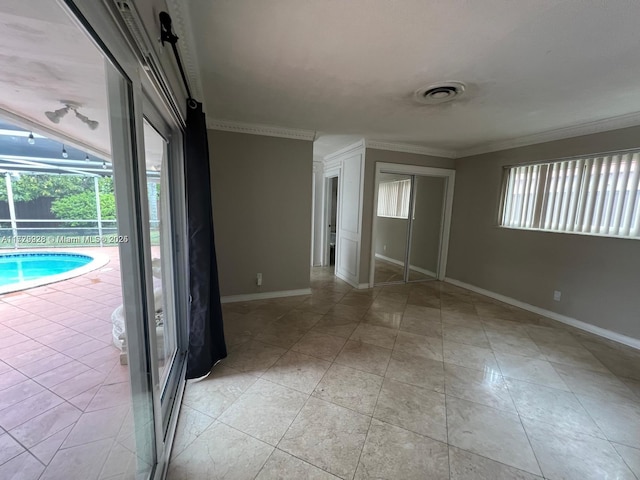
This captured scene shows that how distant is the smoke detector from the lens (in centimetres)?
207

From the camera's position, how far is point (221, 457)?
1380mm

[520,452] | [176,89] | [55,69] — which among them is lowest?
[520,452]

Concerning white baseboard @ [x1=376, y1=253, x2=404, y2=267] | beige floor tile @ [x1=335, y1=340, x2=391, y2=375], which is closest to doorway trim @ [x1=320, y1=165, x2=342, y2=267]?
white baseboard @ [x1=376, y1=253, x2=404, y2=267]

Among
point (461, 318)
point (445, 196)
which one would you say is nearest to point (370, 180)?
point (445, 196)

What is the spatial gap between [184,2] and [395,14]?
3.52ft

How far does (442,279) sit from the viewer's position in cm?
482

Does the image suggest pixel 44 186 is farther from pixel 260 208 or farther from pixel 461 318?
pixel 461 318

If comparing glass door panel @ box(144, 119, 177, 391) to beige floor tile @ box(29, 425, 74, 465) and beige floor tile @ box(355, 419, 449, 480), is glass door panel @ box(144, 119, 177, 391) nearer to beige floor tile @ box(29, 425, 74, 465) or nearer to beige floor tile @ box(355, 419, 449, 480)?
beige floor tile @ box(29, 425, 74, 465)

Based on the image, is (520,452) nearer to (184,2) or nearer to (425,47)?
(425,47)

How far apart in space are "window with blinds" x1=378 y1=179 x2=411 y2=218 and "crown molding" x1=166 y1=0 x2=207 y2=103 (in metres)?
3.97

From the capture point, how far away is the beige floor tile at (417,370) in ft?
6.58

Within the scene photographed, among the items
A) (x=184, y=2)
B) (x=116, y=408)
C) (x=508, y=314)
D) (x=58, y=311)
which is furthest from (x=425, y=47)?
(x=508, y=314)

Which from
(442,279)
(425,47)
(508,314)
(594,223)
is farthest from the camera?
(442,279)

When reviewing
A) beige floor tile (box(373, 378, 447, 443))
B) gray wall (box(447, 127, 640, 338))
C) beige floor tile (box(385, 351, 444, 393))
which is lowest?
beige floor tile (box(373, 378, 447, 443))
